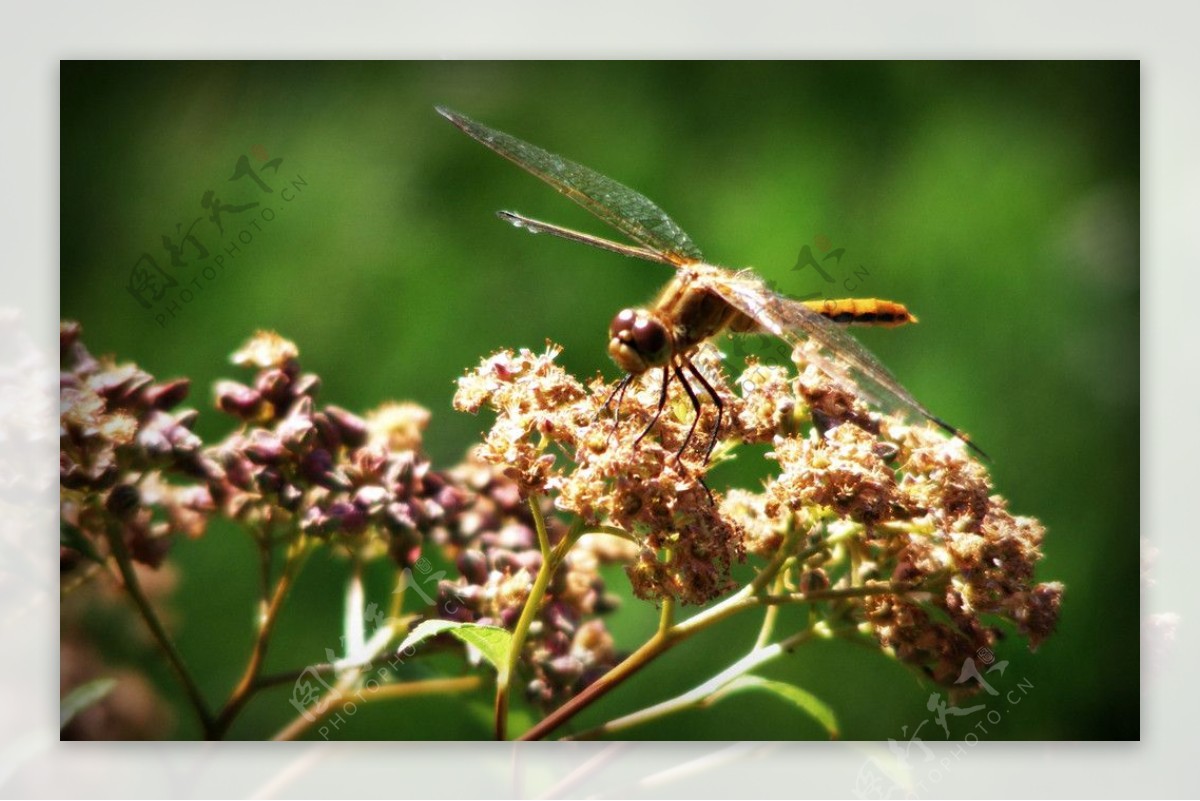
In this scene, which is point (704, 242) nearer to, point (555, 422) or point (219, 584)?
point (555, 422)

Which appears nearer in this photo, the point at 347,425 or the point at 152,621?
the point at 152,621

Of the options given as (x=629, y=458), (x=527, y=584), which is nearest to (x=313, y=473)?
(x=527, y=584)

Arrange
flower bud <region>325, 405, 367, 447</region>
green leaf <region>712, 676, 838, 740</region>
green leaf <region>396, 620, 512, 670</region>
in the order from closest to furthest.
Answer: green leaf <region>396, 620, 512, 670</region>, green leaf <region>712, 676, 838, 740</region>, flower bud <region>325, 405, 367, 447</region>

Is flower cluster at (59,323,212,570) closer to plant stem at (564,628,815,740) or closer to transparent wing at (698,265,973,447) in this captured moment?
plant stem at (564,628,815,740)

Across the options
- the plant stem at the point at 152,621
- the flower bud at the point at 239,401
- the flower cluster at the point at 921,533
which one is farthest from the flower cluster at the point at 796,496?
the plant stem at the point at 152,621

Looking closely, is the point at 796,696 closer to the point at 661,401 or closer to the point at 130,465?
the point at 661,401

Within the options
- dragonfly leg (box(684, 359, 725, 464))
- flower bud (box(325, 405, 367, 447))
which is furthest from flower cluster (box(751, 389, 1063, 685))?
flower bud (box(325, 405, 367, 447))
